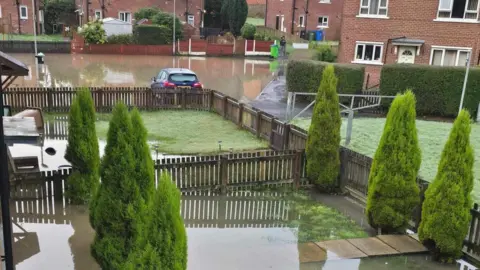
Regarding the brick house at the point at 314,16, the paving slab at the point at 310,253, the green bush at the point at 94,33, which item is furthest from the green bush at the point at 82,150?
the brick house at the point at 314,16

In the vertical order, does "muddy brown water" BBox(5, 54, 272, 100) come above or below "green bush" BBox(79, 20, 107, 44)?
below

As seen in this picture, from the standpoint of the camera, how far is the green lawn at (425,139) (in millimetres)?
10758

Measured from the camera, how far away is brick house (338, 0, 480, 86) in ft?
71.3

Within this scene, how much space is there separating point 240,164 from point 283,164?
1017mm

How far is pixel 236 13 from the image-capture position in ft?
157

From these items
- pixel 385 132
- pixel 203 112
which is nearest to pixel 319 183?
pixel 385 132

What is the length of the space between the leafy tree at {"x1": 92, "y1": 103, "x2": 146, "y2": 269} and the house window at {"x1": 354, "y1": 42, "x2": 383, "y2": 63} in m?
20.5

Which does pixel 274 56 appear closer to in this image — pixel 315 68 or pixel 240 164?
pixel 315 68

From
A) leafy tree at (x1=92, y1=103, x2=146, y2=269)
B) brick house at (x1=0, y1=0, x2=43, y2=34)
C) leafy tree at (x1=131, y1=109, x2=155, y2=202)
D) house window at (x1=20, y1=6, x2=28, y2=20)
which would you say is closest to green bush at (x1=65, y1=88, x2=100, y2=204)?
leafy tree at (x1=92, y1=103, x2=146, y2=269)

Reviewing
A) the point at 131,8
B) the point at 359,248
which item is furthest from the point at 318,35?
the point at 359,248

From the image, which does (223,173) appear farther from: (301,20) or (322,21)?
(322,21)

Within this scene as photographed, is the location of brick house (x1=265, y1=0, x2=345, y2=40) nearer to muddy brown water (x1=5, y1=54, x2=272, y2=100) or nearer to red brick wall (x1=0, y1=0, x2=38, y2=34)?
muddy brown water (x1=5, y1=54, x2=272, y2=100)

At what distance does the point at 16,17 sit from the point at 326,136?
41126 millimetres

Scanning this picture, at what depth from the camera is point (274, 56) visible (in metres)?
40.9
